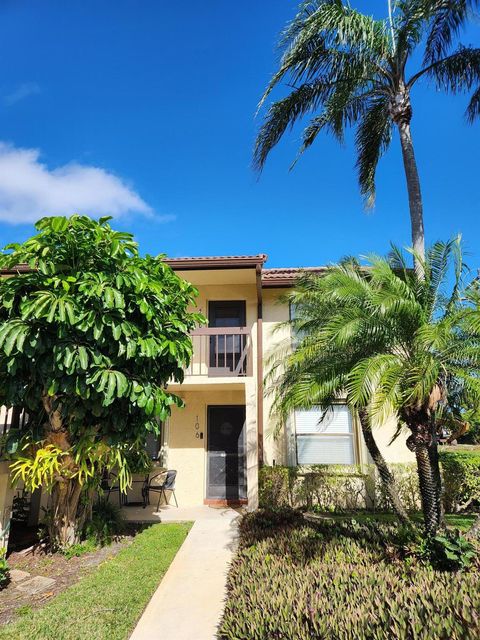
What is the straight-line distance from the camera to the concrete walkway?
3953 millimetres

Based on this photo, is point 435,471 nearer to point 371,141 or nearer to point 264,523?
point 264,523

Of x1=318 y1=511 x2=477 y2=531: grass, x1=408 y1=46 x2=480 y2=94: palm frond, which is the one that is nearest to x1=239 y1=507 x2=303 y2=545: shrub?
x1=318 y1=511 x2=477 y2=531: grass

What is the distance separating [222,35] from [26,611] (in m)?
11.4

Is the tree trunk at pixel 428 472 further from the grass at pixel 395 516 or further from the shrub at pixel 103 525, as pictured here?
the shrub at pixel 103 525

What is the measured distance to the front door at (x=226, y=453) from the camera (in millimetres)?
10227

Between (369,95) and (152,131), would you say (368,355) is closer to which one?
(369,95)

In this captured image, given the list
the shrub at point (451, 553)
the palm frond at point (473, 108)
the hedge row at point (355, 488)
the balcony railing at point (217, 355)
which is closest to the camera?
the shrub at point (451, 553)

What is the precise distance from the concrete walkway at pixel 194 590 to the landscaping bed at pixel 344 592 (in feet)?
1.10

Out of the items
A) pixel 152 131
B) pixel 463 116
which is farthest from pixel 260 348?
pixel 463 116

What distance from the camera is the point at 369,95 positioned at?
9297mm

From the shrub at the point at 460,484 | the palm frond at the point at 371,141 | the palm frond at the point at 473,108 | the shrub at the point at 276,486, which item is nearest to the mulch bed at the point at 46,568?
the shrub at the point at 276,486

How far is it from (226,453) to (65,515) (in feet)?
16.0

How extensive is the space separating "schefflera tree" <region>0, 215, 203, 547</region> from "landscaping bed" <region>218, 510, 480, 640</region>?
2.70 meters

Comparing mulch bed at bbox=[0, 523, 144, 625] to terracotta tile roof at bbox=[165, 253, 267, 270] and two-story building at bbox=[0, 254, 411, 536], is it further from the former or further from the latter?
terracotta tile roof at bbox=[165, 253, 267, 270]
